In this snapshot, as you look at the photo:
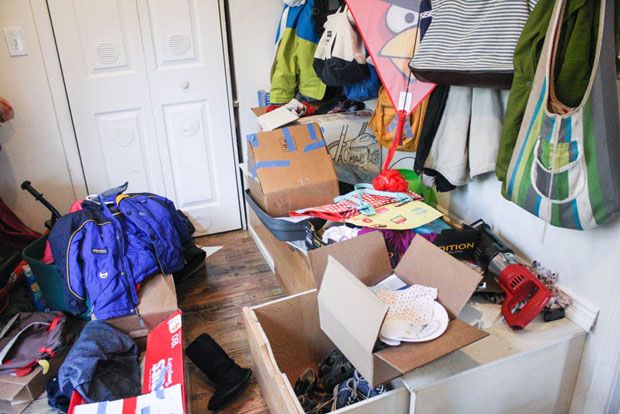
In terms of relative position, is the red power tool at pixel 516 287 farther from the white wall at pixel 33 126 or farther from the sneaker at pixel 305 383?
the white wall at pixel 33 126

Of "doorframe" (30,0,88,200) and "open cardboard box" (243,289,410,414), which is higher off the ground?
"doorframe" (30,0,88,200)

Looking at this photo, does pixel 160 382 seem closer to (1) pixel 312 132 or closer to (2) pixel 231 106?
(1) pixel 312 132

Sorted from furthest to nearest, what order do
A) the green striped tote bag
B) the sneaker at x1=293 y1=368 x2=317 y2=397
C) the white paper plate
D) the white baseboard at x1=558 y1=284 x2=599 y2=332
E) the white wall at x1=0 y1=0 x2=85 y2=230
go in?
the white wall at x1=0 y1=0 x2=85 y2=230 → the sneaker at x1=293 y1=368 x2=317 y2=397 → the white baseboard at x1=558 y1=284 x2=599 y2=332 → the white paper plate → the green striped tote bag

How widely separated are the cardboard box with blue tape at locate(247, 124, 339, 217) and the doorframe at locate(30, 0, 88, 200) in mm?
1009

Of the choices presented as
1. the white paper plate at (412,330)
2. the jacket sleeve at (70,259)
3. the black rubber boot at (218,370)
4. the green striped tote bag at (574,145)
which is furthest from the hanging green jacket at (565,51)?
the jacket sleeve at (70,259)

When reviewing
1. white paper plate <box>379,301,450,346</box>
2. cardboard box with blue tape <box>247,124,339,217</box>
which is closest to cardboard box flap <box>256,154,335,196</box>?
cardboard box with blue tape <box>247,124,339,217</box>

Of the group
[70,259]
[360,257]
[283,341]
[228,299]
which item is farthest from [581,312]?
[70,259]

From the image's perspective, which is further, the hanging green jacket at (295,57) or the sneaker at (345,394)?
the hanging green jacket at (295,57)

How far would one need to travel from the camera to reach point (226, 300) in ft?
6.97

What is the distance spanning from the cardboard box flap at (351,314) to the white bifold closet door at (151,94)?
164cm

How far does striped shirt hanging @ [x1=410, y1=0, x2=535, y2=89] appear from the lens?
1150 millimetres

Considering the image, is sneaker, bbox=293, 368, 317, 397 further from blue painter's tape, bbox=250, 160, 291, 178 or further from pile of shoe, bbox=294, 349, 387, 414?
blue painter's tape, bbox=250, 160, 291, 178

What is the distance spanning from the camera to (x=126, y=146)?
2.44 metres

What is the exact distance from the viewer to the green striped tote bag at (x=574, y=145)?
944 mm
